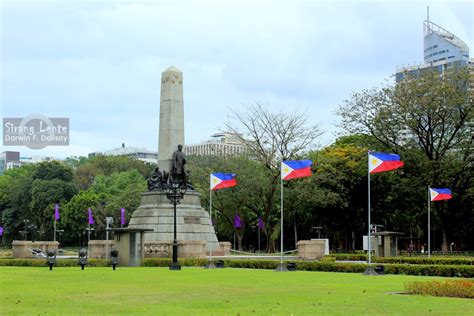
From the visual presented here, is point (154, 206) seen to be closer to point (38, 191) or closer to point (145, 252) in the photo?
point (145, 252)

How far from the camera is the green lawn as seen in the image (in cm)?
1441

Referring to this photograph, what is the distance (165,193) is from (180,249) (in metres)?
4.73

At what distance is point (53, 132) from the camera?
38188mm

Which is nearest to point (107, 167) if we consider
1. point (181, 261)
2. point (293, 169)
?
point (181, 261)

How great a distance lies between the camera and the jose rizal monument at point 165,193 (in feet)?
144

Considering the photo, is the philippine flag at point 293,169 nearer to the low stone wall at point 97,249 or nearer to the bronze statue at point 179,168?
the bronze statue at point 179,168

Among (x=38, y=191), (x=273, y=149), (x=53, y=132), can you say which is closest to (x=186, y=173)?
(x=53, y=132)

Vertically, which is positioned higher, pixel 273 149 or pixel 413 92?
pixel 413 92

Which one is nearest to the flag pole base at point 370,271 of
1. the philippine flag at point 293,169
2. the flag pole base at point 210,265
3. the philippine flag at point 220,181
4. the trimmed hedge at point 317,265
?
the trimmed hedge at point 317,265

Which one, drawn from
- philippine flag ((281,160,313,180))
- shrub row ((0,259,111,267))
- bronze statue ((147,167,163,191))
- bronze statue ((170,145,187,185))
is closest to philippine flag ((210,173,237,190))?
bronze statue ((170,145,187,185))

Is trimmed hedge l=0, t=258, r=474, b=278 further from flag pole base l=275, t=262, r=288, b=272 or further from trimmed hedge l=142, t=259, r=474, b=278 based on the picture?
flag pole base l=275, t=262, r=288, b=272

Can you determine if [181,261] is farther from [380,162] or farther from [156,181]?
[380,162]

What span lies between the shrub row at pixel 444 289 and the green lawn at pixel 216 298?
0.78 metres

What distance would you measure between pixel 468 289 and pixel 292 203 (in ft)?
153
